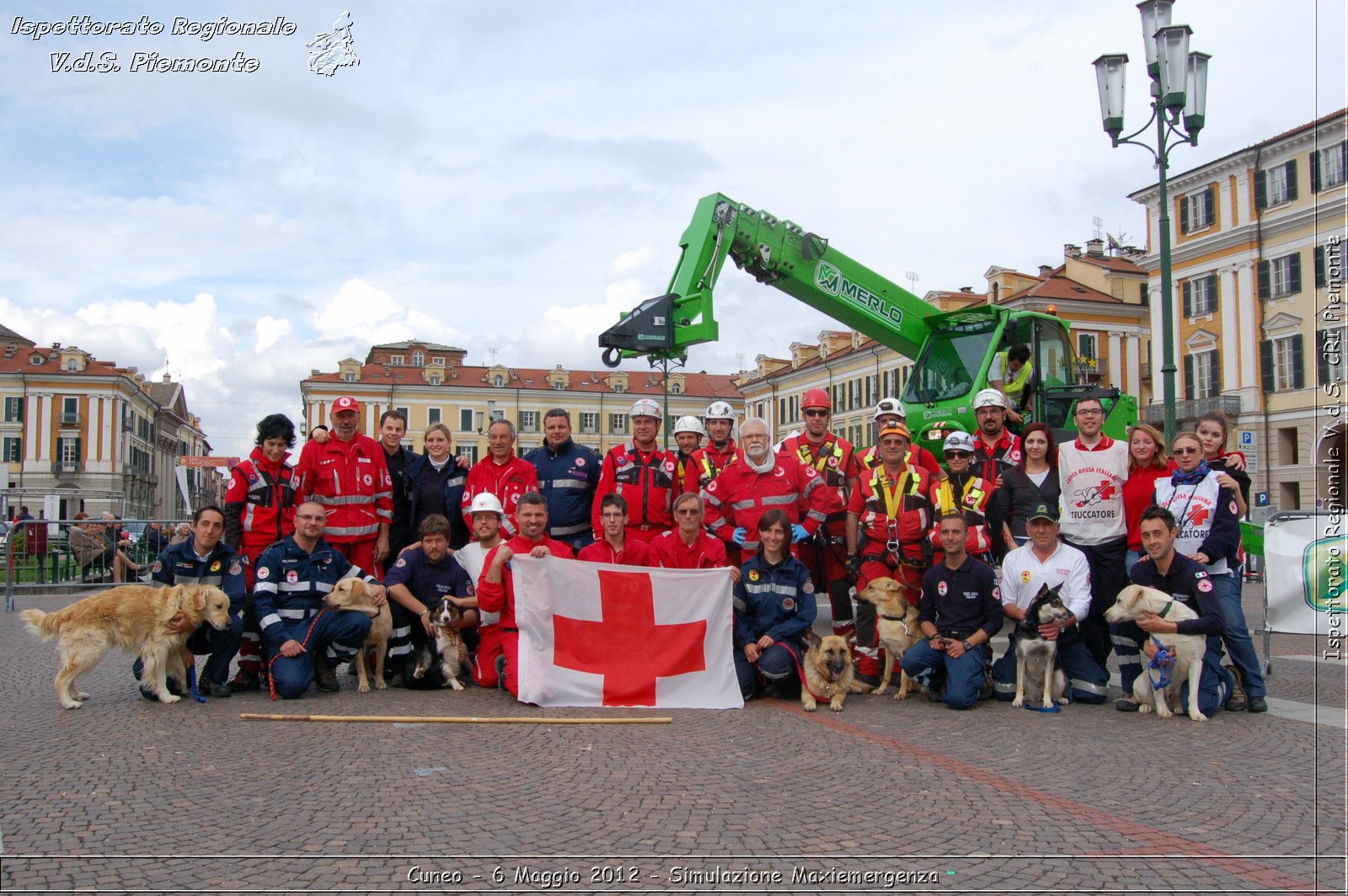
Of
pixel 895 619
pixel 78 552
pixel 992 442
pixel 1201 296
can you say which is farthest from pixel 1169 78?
pixel 1201 296

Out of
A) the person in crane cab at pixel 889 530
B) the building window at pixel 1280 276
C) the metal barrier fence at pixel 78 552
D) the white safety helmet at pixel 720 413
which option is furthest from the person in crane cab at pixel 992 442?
the building window at pixel 1280 276

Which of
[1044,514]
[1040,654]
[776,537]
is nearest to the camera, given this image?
[1040,654]

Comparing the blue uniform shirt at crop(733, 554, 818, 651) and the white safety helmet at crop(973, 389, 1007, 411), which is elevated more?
the white safety helmet at crop(973, 389, 1007, 411)

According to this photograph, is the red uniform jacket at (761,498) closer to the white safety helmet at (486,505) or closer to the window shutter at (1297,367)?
the white safety helmet at (486,505)

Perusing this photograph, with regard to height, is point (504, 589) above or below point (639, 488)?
below

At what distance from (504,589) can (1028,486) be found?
4.05 metres

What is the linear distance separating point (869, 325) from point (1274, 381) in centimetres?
3496

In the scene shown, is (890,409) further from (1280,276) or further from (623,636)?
(1280,276)

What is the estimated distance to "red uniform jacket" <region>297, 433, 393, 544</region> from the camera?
8148mm

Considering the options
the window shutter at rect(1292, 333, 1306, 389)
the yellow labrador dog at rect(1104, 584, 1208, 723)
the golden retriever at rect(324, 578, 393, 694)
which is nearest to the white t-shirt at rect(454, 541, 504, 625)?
the golden retriever at rect(324, 578, 393, 694)

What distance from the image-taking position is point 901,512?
782cm

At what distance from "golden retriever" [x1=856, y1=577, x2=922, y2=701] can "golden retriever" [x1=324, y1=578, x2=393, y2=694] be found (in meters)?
3.61

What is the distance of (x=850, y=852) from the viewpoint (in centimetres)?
Result: 398

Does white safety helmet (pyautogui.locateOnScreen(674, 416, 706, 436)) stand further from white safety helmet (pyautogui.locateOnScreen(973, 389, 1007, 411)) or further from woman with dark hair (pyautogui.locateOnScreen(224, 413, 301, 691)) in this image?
woman with dark hair (pyautogui.locateOnScreen(224, 413, 301, 691))
